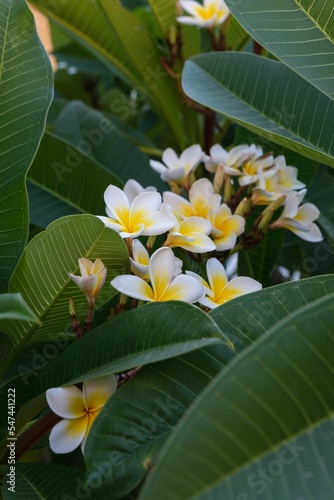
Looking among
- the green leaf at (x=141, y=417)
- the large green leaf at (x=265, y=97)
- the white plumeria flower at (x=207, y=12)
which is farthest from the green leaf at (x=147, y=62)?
the green leaf at (x=141, y=417)

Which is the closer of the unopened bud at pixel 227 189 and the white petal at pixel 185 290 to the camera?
the white petal at pixel 185 290

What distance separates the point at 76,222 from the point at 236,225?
0.88 ft

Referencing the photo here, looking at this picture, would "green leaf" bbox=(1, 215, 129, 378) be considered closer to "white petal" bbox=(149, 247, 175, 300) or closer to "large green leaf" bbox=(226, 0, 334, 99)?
"white petal" bbox=(149, 247, 175, 300)

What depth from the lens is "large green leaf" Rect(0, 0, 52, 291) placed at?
84 cm

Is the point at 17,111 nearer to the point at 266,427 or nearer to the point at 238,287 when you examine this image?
the point at 238,287

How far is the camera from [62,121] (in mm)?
1400

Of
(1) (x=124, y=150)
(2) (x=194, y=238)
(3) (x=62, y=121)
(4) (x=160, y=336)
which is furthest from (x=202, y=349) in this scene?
(3) (x=62, y=121)

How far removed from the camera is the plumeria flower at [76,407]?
2.32ft

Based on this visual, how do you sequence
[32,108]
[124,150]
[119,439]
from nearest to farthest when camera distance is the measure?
[119,439], [32,108], [124,150]

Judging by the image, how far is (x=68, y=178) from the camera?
116 centimetres

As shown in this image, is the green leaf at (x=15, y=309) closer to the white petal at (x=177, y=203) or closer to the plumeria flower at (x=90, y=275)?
the plumeria flower at (x=90, y=275)

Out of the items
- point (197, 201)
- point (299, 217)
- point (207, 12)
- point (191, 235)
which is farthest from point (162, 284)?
point (207, 12)

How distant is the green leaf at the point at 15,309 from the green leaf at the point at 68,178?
525 millimetres

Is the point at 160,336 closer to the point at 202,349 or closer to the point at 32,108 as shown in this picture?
the point at 202,349
